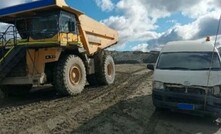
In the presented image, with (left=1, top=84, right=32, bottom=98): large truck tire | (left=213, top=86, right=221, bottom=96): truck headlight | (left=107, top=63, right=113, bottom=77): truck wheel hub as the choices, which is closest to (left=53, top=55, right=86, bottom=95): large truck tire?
(left=1, top=84, right=32, bottom=98): large truck tire

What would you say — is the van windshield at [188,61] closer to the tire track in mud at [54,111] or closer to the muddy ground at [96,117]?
the muddy ground at [96,117]

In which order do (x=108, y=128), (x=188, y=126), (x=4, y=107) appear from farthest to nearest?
(x=4, y=107) → (x=188, y=126) → (x=108, y=128)

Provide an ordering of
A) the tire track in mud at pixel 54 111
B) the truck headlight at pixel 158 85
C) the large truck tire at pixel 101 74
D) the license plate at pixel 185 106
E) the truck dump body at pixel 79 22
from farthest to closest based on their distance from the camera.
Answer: the large truck tire at pixel 101 74, the truck dump body at pixel 79 22, the truck headlight at pixel 158 85, the license plate at pixel 185 106, the tire track in mud at pixel 54 111

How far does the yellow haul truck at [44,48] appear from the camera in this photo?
40.9ft

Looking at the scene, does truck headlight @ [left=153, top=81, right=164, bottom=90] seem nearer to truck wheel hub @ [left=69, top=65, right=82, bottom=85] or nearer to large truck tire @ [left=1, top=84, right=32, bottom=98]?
truck wheel hub @ [left=69, top=65, right=82, bottom=85]

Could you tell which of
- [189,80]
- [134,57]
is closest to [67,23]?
[189,80]

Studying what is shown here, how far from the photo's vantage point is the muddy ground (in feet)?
28.3

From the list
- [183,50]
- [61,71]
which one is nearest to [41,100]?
[61,71]

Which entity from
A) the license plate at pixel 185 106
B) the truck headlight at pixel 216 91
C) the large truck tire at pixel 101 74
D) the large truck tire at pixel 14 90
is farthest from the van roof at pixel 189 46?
the large truck tire at pixel 14 90

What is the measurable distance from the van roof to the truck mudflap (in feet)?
5.72

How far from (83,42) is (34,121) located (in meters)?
6.27

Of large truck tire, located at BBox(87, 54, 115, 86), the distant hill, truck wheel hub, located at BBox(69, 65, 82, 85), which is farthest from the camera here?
the distant hill

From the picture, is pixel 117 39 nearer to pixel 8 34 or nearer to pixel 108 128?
pixel 8 34

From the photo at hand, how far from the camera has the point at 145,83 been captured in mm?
15977
